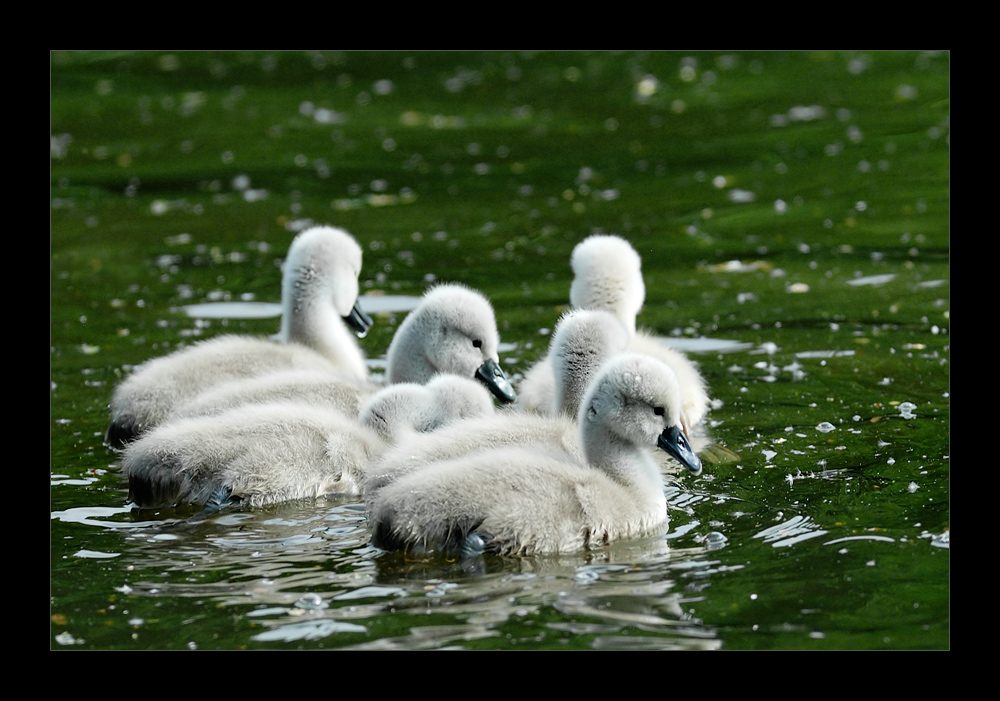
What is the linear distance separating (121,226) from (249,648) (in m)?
9.10

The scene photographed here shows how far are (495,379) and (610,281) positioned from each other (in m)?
1.07

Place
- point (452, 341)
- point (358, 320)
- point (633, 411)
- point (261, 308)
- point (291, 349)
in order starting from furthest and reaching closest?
point (261, 308), point (358, 320), point (291, 349), point (452, 341), point (633, 411)

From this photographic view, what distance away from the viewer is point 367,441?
24.1 ft

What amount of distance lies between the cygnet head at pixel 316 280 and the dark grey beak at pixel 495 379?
1.30 metres

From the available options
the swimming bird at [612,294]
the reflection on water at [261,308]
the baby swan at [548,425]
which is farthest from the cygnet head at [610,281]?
the reflection on water at [261,308]

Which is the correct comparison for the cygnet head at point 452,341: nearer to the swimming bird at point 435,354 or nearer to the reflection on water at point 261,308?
the swimming bird at point 435,354

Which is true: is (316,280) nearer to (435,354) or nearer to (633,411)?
(435,354)

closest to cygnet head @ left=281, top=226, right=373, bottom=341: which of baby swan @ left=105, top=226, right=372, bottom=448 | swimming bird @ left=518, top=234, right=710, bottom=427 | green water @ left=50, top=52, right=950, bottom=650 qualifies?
baby swan @ left=105, top=226, right=372, bottom=448

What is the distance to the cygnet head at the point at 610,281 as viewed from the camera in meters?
8.91

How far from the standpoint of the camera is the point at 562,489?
6.24 metres

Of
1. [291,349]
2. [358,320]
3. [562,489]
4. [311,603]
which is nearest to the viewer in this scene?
[311,603]

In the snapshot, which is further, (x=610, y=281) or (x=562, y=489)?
(x=610, y=281)

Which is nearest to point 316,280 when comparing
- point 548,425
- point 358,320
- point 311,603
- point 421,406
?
point 358,320

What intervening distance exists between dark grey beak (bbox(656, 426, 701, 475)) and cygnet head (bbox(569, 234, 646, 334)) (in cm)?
221
